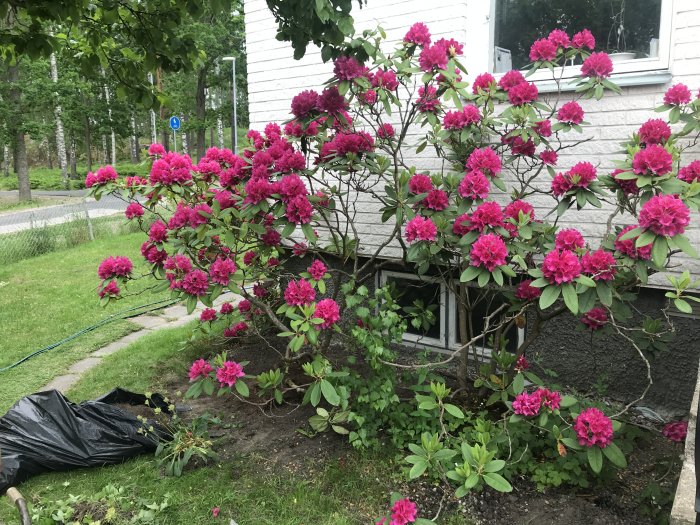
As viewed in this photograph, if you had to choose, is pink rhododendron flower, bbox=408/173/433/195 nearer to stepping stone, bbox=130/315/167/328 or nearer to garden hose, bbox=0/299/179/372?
garden hose, bbox=0/299/179/372

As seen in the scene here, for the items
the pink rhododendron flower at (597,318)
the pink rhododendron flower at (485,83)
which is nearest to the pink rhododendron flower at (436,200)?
the pink rhododendron flower at (485,83)

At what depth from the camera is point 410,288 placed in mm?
4648

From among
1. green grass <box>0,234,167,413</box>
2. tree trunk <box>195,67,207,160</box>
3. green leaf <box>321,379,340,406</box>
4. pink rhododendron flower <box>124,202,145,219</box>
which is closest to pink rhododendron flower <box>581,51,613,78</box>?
green leaf <box>321,379,340,406</box>

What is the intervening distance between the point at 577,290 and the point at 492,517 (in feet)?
3.95

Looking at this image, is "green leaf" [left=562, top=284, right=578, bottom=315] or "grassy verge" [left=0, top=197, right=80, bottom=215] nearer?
"green leaf" [left=562, top=284, right=578, bottom=315]

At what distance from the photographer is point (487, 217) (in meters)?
2.61

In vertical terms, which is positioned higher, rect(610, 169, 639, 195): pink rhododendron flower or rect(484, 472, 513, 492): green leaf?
rect(610, 169, 639, 195): pink rhododendron flower

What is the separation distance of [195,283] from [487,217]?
5.34 ft

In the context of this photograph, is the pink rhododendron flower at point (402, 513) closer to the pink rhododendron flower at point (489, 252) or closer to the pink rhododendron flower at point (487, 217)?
the pink rhododendron flower at point (489, 252)

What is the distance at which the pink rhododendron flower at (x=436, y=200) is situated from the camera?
9.60 feet

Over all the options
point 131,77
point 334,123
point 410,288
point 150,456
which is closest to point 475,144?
point 334,123

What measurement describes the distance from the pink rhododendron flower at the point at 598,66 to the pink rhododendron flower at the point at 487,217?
42.3 inches

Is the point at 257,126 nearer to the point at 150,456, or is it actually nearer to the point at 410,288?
the point at 410,288

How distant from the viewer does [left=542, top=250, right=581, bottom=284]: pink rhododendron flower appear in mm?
2257
